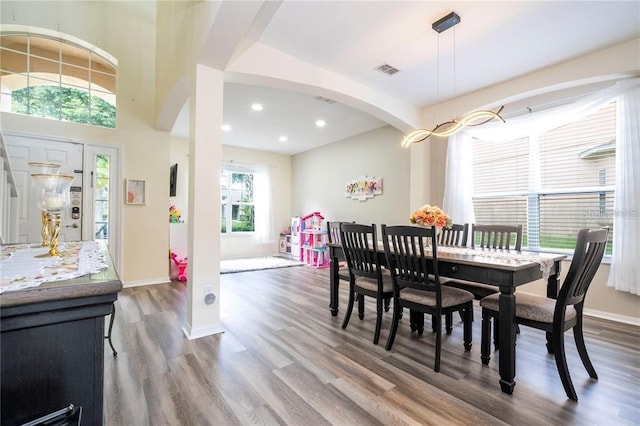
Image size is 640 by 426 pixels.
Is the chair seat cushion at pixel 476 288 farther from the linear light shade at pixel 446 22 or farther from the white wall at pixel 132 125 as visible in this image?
the white wall at pixel 132 125

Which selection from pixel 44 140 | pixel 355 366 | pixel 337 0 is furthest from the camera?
pixel 44 140

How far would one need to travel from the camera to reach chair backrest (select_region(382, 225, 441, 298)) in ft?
6.61

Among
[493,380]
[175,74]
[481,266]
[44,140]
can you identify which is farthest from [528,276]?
[44,140]

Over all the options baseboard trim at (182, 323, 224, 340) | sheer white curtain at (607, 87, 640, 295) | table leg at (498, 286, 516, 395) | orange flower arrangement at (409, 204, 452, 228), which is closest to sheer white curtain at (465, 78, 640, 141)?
sheer white curtain at (607, 87, 640, 295)

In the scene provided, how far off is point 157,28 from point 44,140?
7.23ft

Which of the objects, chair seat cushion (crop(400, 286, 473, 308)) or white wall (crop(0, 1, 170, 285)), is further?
white wall (crop(0, 1, 170, 285))

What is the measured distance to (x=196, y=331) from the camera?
8.21 feet

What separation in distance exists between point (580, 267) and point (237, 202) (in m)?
6.64

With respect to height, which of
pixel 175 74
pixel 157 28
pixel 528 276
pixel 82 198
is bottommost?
pixel 528 276

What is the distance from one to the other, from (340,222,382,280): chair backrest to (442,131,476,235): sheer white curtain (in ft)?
6.87

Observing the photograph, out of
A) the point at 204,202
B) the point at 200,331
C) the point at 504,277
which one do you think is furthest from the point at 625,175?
the point at 200,331

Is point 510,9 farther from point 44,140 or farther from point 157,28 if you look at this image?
point 44,140

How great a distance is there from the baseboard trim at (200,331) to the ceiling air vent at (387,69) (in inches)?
127

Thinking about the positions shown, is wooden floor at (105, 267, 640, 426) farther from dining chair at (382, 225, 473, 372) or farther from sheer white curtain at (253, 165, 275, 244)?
sheer white curtain at (253, 165, 275, 244)
